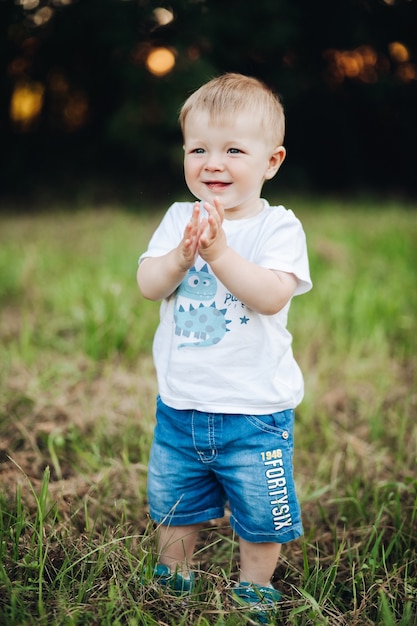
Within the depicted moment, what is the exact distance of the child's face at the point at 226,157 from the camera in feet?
4.52

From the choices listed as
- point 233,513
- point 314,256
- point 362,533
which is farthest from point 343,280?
point 233,513

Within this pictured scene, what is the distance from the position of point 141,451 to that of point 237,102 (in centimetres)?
132

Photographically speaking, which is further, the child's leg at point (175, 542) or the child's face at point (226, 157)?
the child's leg at point (175, 542)

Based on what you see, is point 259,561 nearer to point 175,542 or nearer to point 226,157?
point 175,542

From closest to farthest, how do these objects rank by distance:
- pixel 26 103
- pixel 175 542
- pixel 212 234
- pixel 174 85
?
pixel 212 234
pixel 175 542
pixel 174 85
pixel 26 103

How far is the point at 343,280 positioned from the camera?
4.07 m

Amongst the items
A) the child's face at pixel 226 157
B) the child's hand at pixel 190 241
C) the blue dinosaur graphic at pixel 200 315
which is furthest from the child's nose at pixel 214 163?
the blue dinosaur graphic at pixel 200 315

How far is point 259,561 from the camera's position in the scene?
1.55 m

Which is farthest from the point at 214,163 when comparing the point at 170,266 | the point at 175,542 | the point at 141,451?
the point at 141,451

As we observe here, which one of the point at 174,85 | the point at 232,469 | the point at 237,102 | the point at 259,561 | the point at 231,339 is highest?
the point at 174,85

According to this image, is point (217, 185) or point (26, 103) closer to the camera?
point (217, 185)

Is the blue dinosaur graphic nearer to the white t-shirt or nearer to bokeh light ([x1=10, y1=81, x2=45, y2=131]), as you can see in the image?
the white t-shirt

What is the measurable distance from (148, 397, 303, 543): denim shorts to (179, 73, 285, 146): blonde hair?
2.36 ft

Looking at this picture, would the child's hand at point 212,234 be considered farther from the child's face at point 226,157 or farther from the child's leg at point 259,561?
the child's leg at point 259,561
